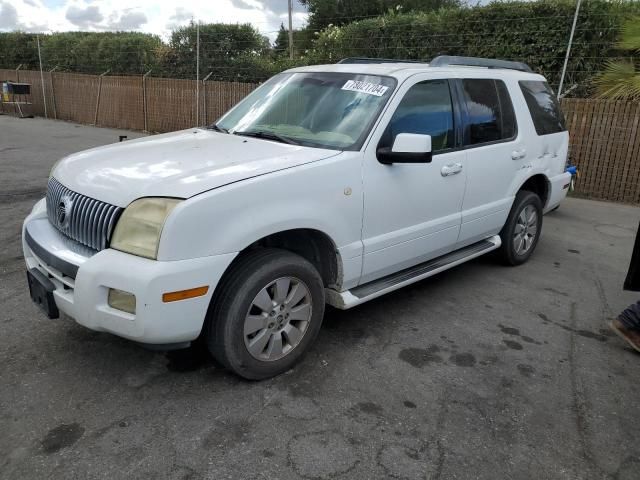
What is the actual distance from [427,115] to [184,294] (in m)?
2.32

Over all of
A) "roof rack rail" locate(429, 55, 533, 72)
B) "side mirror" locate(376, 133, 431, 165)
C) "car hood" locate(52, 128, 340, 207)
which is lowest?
"car hood" locate(52, 128, 340, 207)

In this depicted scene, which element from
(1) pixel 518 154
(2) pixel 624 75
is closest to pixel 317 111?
(1) pixel 518 154

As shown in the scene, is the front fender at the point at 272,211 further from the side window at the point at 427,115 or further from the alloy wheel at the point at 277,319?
the side window at the point at 427,115

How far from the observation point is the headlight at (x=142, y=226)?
8.79 ft

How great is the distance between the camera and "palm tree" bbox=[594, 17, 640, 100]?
28.6ft

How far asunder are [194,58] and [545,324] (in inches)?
602

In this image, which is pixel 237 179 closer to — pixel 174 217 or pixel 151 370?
pixel 174 217

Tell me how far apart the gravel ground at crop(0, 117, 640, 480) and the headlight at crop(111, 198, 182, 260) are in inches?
34.3

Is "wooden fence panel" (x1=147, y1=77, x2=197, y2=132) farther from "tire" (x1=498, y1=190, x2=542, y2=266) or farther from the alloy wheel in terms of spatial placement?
the alloy wheel

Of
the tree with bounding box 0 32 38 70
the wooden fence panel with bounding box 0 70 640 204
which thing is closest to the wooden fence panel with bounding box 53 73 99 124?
the wooden fence panel with bounding box 0 70 640 204

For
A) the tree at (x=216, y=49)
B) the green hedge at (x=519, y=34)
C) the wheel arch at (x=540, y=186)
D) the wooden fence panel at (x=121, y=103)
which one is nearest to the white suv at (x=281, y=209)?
the wheel arch at (x=540, y=186)

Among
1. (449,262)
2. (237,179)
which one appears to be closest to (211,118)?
(449,262)

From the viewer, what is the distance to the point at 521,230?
5410 mm

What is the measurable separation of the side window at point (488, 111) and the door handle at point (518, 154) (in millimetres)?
149
